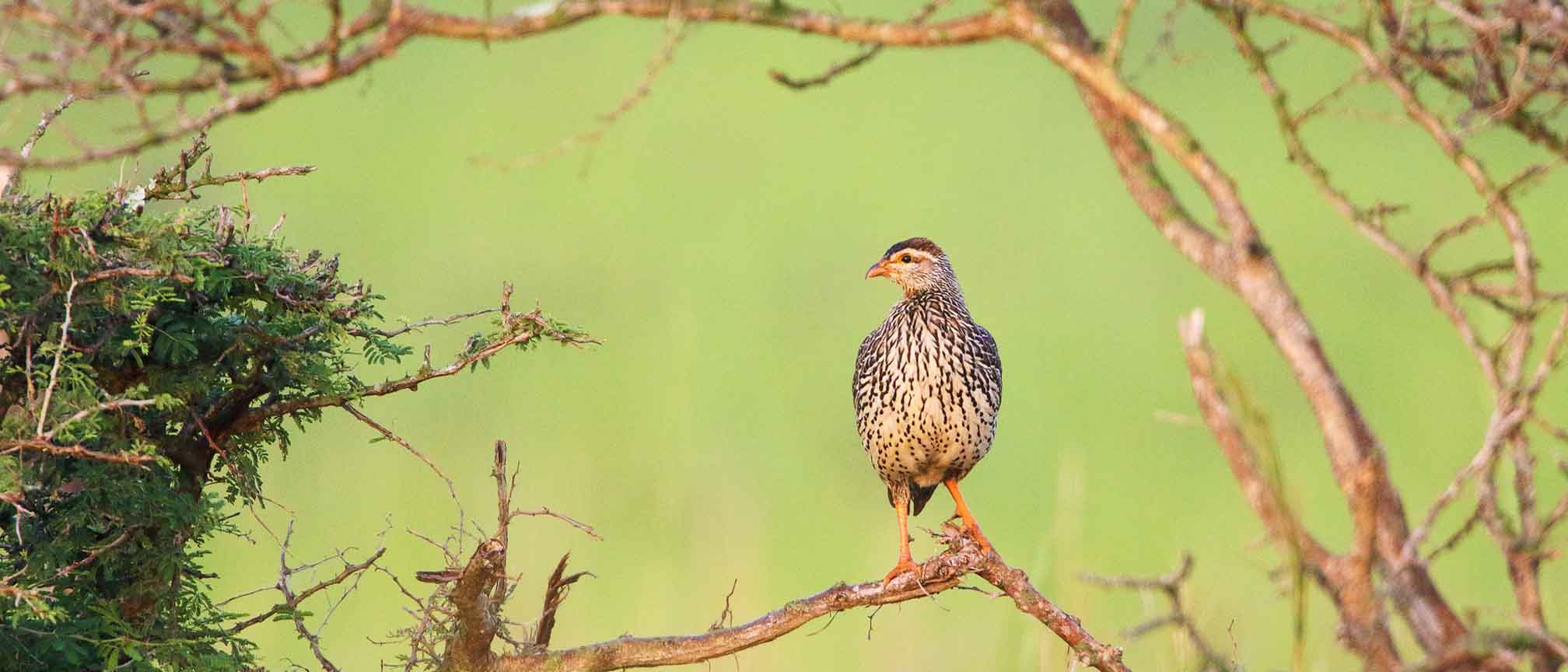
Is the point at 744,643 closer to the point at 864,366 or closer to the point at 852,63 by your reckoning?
the point at 864,366

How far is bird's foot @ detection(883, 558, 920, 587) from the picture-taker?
4.65 meters

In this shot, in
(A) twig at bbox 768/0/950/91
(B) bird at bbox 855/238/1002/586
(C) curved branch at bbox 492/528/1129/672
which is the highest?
(B) bird at bbox 855/238/1002/586

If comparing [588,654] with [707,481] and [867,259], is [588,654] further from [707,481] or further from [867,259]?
[867,259]

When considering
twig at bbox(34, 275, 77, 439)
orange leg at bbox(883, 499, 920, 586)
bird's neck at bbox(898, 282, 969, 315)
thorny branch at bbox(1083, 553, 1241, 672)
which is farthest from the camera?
bird's neck at bbox(898, 282, 969, 315)

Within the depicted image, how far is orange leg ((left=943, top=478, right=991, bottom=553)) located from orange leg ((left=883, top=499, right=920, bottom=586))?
17 cm

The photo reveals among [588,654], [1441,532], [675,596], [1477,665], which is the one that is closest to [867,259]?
[675,596]

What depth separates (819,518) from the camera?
42.5 feet

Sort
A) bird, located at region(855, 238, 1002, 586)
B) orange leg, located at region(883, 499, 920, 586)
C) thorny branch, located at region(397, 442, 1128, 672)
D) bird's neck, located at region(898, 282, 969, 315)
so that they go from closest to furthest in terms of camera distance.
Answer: thorny branch, located at region(397, 442, 1128, 672), orange leg, located at region(883, 499, 920, 586), bird, located at region(855, 238, 1002, 586), bird's neck, located at region(898, 282, 969, 315)

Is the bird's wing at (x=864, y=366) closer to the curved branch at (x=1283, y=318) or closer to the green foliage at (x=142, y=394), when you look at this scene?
the green foliage at (x=142, y=394)

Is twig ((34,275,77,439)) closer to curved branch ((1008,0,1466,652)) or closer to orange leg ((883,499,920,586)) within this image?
curved branch ((1008,0,1466,652))

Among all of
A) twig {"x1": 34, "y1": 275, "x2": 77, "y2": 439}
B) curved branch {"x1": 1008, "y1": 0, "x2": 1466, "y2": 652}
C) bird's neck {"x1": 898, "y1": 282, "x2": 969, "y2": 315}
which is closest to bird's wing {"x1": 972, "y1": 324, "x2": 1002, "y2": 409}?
bird's neck {"x1": 898, "y1": 282, "x2": 969, "y2": 315}

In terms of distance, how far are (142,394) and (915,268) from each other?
2.73 meters

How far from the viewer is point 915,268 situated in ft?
18.6

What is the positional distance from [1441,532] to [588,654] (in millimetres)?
9343
